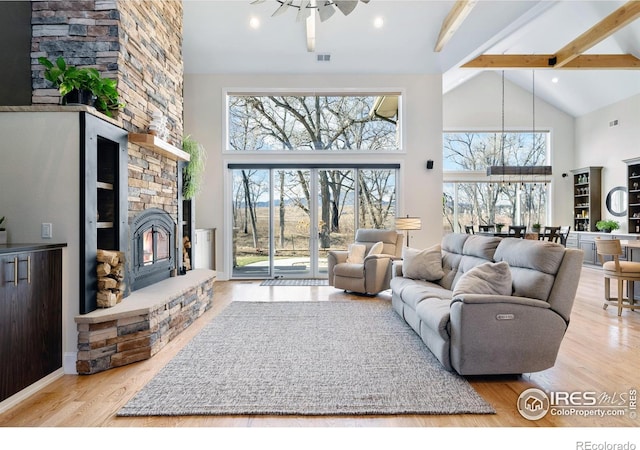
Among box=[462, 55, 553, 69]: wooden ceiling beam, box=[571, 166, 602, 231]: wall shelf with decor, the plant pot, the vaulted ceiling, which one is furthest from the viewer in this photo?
box=[571, 166, 602, 231]: wall shelf with decor

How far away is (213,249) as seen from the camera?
6.95 meters

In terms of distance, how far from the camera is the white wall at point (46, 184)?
2709 mm

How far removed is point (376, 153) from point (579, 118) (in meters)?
6.52

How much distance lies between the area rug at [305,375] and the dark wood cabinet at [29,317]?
2.51ft

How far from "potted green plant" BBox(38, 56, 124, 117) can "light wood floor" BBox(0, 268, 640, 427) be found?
215cm

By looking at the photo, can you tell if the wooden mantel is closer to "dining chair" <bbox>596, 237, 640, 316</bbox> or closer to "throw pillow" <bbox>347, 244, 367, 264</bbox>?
"throw pillow" <bbox>347, 244, 367, 264</bbox>

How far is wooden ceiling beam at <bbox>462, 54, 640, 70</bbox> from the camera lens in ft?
23.1

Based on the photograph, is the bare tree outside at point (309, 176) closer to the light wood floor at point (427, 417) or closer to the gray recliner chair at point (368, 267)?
the gray recliner chair at point (368, 267)

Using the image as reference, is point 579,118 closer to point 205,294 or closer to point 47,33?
point 205,294

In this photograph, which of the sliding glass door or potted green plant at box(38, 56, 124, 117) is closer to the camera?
potted green plant at box(38, 56, 124, 117)

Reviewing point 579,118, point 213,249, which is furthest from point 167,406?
point 579,118

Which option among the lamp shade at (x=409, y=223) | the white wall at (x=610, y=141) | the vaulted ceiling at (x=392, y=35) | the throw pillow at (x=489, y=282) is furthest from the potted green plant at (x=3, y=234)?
the white wall at (x=610, y=141)

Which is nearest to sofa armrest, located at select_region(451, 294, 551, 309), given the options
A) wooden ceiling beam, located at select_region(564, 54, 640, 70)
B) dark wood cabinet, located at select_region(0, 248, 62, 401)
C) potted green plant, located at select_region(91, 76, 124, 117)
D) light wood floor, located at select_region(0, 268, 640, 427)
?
light wood floor, located at select_region(0, 268, 640, 427)

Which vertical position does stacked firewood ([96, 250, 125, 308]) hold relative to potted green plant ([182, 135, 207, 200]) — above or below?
below
